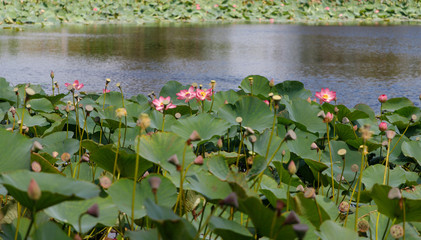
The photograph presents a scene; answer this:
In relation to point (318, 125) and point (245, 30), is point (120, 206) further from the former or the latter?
point (245, 30)

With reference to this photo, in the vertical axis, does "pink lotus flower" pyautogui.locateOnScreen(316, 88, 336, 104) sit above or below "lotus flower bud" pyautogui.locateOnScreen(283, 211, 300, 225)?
below

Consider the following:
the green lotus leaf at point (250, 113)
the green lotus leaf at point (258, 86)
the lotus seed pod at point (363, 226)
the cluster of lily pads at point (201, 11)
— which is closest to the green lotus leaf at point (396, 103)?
the green lotus leaf at point (258, 86)

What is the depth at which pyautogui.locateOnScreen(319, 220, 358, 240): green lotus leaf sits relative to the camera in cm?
62

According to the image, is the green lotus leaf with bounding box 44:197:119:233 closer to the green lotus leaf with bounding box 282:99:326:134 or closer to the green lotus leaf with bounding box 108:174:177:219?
the green lotus leaf with bounding box 108:174:177:219

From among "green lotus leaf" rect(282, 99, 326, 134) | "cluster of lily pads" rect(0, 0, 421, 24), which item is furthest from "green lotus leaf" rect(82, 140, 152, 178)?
"cluster of lily pads" rect(0, 0, 421, 24)

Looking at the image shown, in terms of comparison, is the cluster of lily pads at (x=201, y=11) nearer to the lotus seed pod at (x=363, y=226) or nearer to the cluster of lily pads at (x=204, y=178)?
the cluster of lily pads at (x=204, y=178)

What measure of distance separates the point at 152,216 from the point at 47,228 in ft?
0.43

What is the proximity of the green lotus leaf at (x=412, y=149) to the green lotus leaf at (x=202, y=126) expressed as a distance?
1.48 feet

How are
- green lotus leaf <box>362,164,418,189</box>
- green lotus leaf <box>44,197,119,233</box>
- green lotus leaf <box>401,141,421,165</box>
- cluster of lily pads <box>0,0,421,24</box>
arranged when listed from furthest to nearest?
cluster of lily pads <box>0,0,421,24</box> < green lotus leaf <box>401,141,421,165</box> < green lotus leaf <box>362,164,418,189</box> < green lotus leaf <box>44,197,119,233</box>

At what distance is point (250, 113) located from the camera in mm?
1229

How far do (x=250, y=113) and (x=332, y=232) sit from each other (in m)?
0.63

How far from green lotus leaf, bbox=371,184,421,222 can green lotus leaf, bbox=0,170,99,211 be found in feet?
1.31

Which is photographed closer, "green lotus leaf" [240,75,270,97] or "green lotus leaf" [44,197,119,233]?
"green lotus leaf" [44,197,119,233]

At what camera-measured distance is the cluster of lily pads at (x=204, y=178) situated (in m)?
0.58
